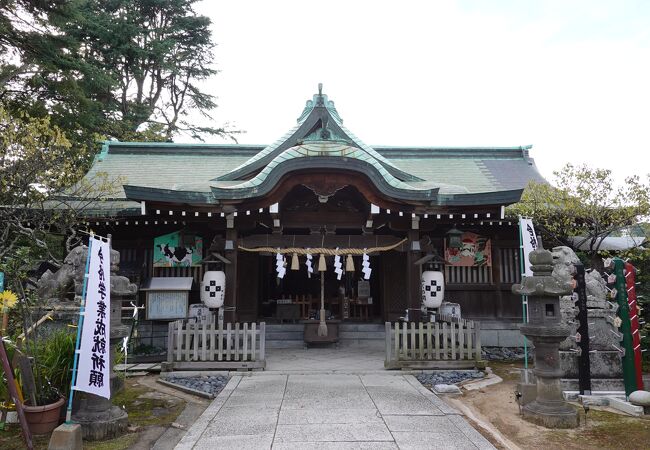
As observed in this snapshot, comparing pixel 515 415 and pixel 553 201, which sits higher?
pixel 553 201

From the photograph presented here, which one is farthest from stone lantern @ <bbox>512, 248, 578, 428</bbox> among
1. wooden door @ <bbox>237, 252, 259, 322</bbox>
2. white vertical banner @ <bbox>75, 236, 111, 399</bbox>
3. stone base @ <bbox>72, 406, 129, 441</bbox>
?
wooden door @ <bbox>237, 252, 259, 322</bbox>

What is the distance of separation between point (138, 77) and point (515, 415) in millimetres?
27563

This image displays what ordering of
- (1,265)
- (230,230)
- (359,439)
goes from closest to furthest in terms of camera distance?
1. (359,439)
2. (1,265)
3. (230,230)

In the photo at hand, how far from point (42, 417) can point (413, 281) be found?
25.1 ft

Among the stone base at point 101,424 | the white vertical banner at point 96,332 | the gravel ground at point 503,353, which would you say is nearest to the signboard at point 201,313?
the stone base at point 101,424

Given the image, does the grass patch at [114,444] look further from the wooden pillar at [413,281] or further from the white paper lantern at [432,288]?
the white paper lantern at [432,288]

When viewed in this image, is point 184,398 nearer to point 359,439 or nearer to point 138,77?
point 359,439

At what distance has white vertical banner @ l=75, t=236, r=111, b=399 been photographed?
5207 mm

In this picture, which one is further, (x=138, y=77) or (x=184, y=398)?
(x=138, y=77)

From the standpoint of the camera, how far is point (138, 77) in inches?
1050

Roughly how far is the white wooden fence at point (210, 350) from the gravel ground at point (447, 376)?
3336 millimetres

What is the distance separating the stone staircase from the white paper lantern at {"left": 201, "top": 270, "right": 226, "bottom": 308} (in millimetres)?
2576

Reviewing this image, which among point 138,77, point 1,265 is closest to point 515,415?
point 1,265

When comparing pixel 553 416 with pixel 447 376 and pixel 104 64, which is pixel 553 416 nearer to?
pixel 447 376
